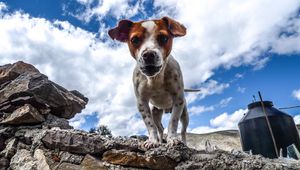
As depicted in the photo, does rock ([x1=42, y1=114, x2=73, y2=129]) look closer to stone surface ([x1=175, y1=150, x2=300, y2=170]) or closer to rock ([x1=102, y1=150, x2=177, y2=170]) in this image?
rock ([x1=102, y1=150, x2=177, y2=170])

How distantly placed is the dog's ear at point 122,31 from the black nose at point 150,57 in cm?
57

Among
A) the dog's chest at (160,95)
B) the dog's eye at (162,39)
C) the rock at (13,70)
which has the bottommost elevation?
the dog's chest at (160,95)

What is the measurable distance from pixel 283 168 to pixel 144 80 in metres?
1.62

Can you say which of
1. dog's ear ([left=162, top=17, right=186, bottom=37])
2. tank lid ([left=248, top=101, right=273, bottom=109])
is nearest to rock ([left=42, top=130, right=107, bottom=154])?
dog's ear ([left=162, top=17, right=186, bottom=37])

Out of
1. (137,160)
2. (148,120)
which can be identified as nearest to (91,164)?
(137,160)

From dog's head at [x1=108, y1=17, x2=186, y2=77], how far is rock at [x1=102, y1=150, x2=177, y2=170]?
769 millimetres

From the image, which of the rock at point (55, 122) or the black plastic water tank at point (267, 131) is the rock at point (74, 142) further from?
the black plastic water tank at point (267, 131)

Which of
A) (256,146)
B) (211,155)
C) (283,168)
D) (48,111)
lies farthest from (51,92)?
(256,146)

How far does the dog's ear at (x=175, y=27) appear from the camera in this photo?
2873 millimetres

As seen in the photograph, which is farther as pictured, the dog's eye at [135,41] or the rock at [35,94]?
the rock at [35,94]

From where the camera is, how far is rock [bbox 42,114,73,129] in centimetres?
304

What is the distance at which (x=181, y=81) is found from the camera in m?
3.15

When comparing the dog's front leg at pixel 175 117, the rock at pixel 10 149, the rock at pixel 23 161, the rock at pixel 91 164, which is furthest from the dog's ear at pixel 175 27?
the rock at pixel 10 149

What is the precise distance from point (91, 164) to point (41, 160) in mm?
477
